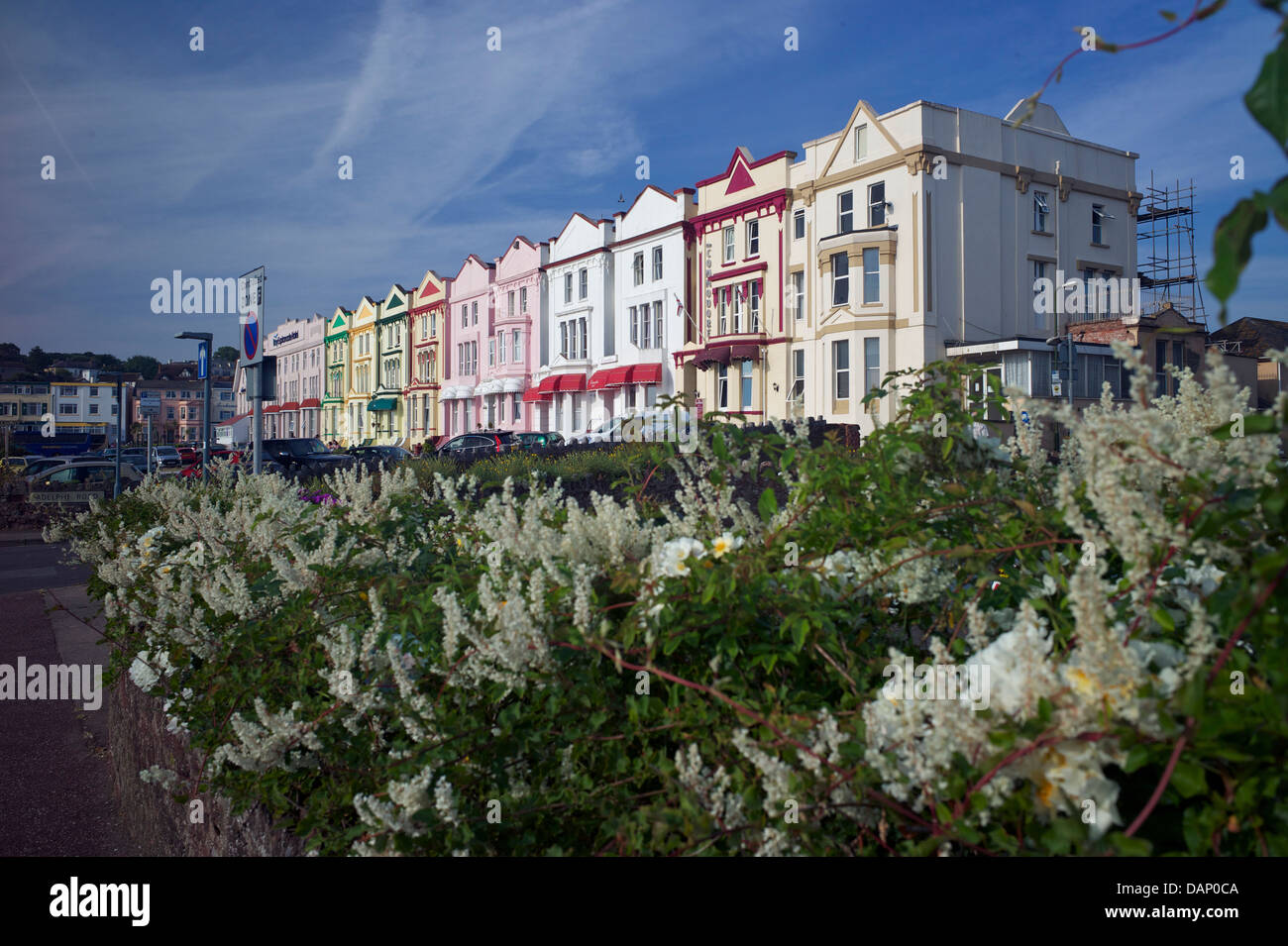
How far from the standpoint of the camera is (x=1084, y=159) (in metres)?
Result: 32.4

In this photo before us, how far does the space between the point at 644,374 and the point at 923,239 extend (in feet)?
43.8

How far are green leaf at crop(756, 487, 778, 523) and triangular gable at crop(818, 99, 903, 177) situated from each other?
2949cm

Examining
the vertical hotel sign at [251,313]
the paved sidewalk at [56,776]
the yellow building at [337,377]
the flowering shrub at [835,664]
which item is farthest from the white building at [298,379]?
the flowering shrub at [835,664]

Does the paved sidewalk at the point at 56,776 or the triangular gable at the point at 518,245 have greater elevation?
the triangular gable at the point at 518,245

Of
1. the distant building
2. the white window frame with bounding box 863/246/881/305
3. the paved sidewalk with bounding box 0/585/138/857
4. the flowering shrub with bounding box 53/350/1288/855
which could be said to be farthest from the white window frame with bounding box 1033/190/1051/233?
the flowering shrub with bounding box 53/350/1288/855

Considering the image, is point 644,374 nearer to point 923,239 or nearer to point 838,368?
point 838,368

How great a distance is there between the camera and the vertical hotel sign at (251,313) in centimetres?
1032

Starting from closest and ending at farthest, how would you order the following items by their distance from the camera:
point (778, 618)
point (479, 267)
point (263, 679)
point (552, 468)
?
point (778, 618)
point (263, 679)
point (552, 468)
point (479, 267)

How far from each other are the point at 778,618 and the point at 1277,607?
3.09ft

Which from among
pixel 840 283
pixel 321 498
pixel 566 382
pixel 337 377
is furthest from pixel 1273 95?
pixel 337 377

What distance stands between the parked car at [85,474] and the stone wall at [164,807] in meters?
20.5

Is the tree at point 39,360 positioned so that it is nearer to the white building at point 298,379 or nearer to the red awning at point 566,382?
the white building at point 298,379
